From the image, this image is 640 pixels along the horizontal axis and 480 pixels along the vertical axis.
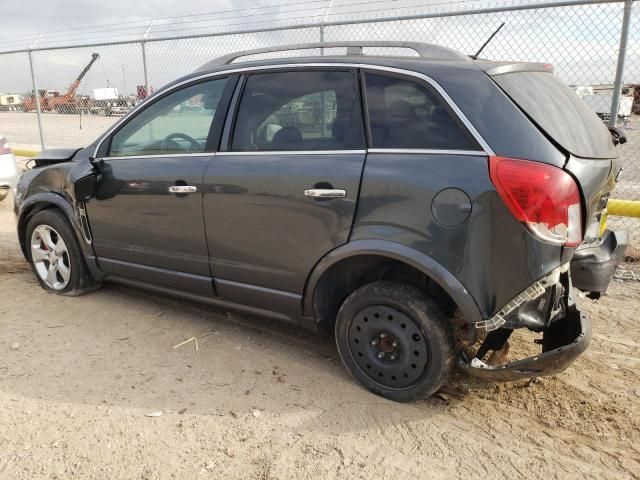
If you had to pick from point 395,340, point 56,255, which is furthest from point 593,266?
point 56,255

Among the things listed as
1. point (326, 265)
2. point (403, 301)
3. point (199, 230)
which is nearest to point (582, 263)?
point (403, 301)

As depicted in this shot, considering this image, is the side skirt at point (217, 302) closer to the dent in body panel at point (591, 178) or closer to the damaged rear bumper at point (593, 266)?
the damaged rear bumper at point (593, 266)

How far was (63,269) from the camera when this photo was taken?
444 centimetres

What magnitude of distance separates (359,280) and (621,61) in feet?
12.3

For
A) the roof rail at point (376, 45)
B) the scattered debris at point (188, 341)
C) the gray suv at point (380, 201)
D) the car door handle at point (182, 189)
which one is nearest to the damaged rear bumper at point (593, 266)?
the gray suv at point (380, 201)

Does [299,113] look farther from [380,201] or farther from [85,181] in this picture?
[85,181]

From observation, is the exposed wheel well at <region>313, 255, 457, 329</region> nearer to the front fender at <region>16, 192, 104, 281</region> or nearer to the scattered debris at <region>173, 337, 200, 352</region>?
the scattered debris at <region>173, 337, 200, 352</region>

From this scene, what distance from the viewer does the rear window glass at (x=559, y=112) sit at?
2619 millimetres

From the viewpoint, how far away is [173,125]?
3809 mm

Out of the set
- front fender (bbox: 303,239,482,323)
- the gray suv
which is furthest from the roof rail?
front fender (bbox: 303,239,482,323)

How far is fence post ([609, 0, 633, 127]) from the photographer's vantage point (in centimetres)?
488

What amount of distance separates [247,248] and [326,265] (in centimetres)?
58

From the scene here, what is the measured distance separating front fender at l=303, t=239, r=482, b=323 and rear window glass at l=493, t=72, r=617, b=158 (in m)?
0.83

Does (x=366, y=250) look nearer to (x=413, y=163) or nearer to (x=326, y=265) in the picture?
(x=326, y=265)
